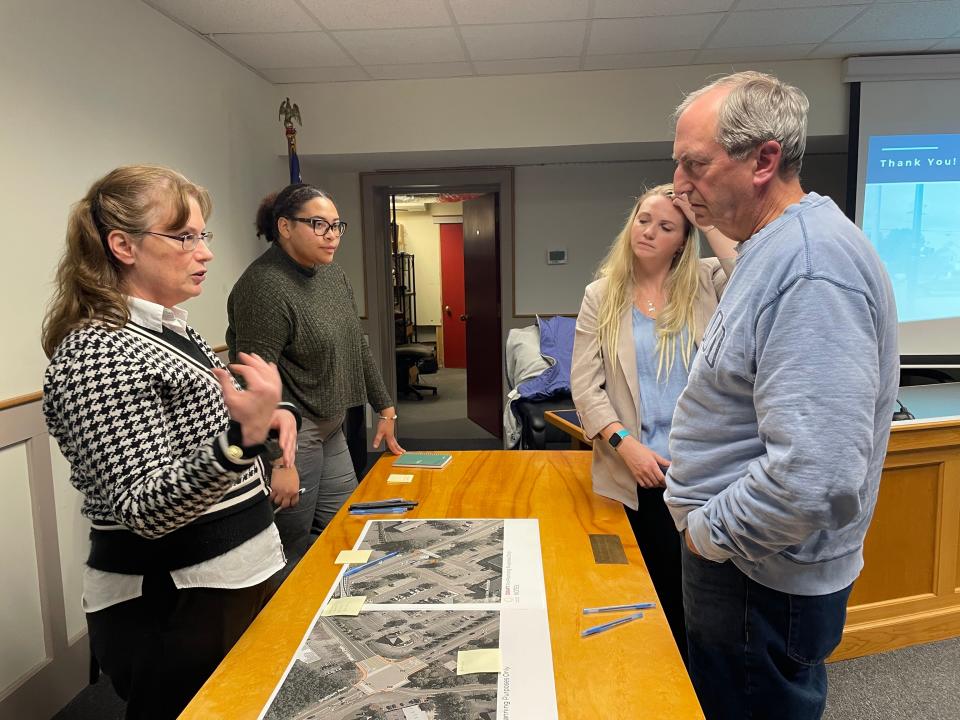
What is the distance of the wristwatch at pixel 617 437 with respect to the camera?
5.53 ft

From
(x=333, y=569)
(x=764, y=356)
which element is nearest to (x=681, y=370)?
Result: (x=764, y=356)

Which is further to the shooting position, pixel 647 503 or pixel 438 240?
pixel 438 240

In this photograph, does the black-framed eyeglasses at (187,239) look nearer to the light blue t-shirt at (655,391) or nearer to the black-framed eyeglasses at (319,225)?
the black-framed eyeglasses at (319,225)

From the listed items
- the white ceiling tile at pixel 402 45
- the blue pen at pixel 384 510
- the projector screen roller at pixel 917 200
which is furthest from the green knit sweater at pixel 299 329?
the projector screen roller at pixel 917 200

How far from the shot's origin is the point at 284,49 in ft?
11.3

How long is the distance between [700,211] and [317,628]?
3.10 ft

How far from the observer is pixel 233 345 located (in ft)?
7.36

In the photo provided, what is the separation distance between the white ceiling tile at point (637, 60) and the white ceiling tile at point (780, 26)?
0.22 metres

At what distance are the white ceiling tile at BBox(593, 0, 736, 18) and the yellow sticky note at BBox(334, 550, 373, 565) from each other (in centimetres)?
257

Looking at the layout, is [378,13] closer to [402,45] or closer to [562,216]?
[402,45]

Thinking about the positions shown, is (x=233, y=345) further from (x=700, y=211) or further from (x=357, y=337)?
(x=700, y=211)

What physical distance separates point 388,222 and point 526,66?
190 centimetres

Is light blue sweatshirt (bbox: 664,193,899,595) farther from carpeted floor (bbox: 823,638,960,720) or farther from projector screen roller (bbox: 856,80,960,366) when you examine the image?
projector screen roller (bbox: 856,80,960,366)

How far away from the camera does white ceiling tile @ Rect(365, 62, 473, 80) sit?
12.4 feet
